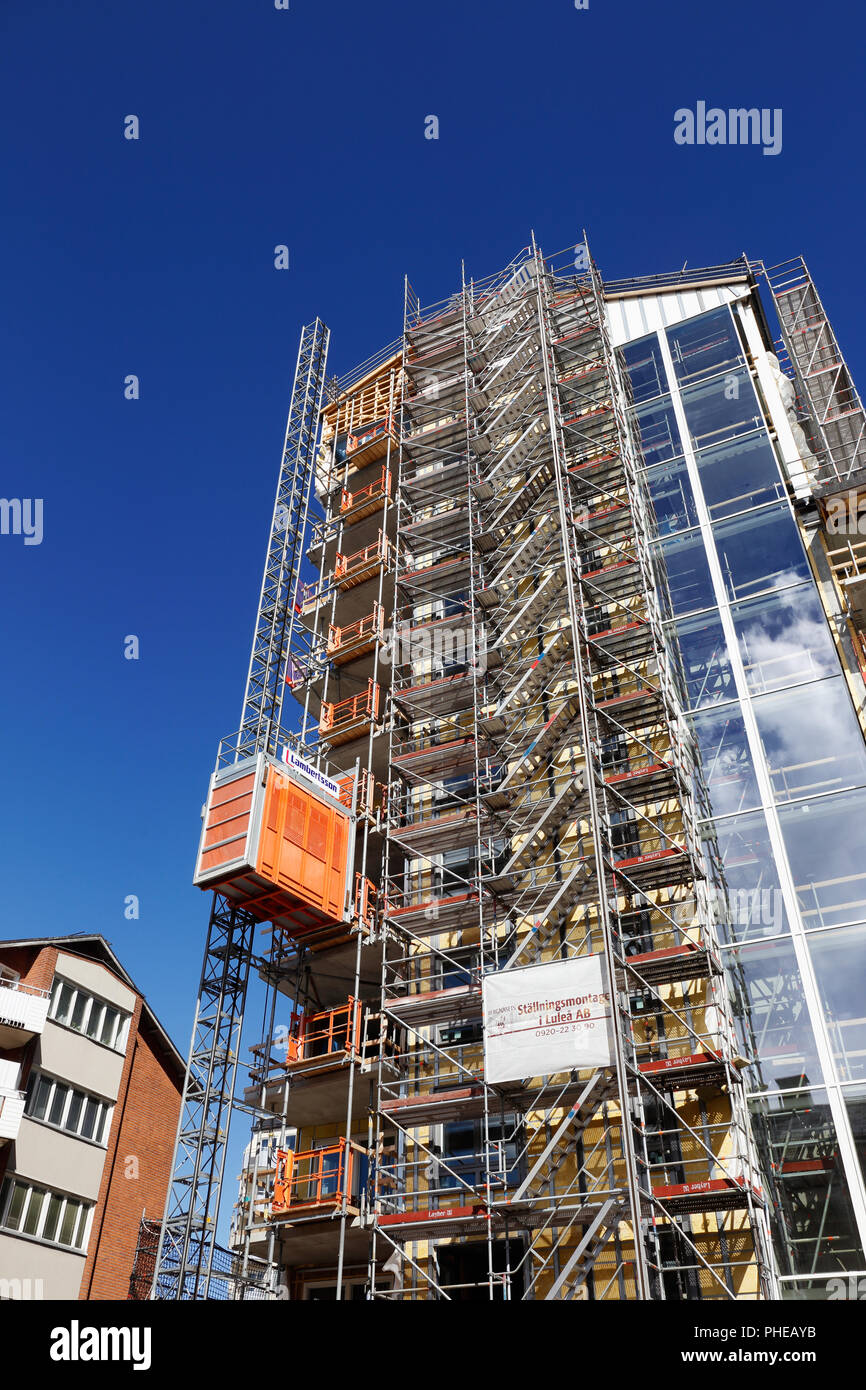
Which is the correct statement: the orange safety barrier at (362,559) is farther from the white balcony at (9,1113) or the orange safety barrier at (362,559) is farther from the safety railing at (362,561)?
the white balcony at (9,1113)

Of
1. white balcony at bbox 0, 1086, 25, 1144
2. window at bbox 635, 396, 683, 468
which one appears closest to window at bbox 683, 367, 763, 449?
window at bbox 635, 396, 683, 468

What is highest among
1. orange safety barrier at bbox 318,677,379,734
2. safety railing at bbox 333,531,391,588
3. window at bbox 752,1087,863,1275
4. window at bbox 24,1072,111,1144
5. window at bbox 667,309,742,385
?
window at bbox 667,309,742,385

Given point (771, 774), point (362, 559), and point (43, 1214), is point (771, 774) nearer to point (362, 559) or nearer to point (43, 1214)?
point (362, 559)

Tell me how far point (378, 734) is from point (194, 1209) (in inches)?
488

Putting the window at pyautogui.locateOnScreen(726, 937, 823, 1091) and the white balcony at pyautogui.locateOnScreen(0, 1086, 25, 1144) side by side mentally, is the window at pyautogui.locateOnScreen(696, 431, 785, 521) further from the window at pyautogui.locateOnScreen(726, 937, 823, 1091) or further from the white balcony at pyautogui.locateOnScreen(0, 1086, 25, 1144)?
the white balcony at pyautogui.locateOnScreen(0, 1086, 25, 1144)

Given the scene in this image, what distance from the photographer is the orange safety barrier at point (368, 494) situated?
35.6m

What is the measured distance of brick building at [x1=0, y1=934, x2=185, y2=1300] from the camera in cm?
2895

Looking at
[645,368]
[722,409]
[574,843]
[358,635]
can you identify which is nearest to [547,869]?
[574,843]

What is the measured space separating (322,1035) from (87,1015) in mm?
11802

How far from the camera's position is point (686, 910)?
22.8m

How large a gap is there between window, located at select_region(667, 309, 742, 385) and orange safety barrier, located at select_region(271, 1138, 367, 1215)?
2309cm

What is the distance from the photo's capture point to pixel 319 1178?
76.9 ft

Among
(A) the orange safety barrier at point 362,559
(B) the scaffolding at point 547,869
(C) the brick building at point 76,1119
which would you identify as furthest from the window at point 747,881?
(C) the brick building at point 76,1119
